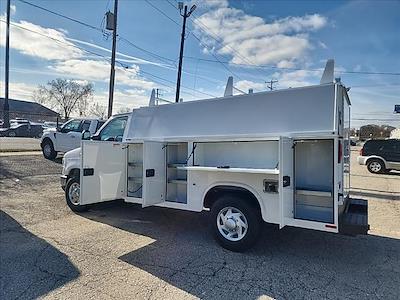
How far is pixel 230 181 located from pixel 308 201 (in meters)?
1.15

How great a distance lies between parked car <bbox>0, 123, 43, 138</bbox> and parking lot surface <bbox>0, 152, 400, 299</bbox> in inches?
1125

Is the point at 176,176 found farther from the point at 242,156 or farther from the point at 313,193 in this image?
the point at 313,193

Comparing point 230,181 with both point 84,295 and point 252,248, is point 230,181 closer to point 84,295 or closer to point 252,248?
point 252,248

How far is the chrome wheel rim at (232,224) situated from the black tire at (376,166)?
50.5 feet

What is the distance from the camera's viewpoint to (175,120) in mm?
5969

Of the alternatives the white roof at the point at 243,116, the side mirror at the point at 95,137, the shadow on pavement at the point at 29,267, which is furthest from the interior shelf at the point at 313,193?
the side mirror at the point at 95,137

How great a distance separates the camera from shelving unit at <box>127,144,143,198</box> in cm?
623

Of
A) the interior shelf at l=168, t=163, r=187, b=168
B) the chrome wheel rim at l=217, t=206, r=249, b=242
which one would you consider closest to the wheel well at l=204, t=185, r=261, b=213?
the chrome wheel rim at l=217, t=206, r=249, b=242

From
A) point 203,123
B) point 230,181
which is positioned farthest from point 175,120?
point 230,181

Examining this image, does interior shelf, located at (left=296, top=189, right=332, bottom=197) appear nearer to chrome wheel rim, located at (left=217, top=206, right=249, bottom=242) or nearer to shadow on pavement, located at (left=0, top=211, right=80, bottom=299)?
chrome wheel rim, located at (left=217, top=206, right=249, bottom=242)

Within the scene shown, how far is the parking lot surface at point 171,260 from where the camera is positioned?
3703 mm

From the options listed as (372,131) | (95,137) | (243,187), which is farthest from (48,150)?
(372,131)

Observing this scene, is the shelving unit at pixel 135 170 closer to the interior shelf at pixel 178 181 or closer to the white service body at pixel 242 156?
the white service body at pixel 242 156

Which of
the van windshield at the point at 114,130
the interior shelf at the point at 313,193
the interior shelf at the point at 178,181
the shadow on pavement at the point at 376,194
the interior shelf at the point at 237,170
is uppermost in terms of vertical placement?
the van windshield at the point at 114,130
